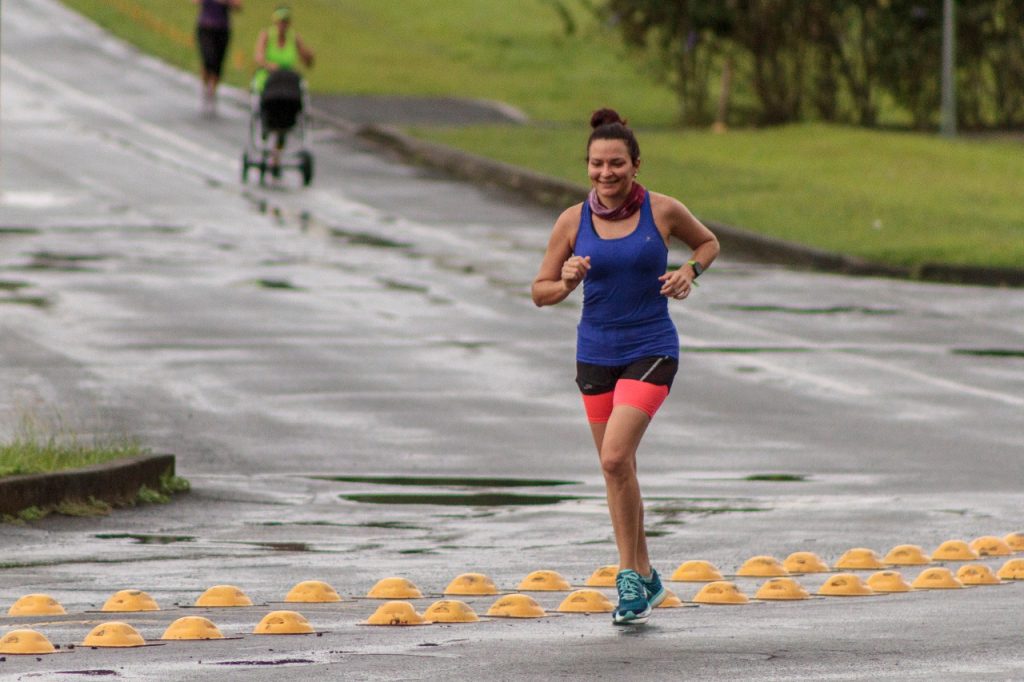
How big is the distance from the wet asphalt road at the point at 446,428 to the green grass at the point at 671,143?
188cm

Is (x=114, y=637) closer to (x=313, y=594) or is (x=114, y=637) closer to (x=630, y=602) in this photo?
(x=313, y=594)

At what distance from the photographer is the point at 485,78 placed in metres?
46.0

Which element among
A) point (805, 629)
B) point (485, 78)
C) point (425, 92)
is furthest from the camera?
point (485, 78)

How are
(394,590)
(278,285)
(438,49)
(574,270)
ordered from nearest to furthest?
(574,270), (394,590), (278,285), (438,49)

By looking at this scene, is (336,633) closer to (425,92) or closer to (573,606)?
(573,606)

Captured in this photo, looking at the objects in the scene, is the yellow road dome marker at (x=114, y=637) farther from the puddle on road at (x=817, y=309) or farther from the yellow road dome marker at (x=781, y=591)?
the puddle on road at (x=817, y=309)

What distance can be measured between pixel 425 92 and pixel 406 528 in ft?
96.8

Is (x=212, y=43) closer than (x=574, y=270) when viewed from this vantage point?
No

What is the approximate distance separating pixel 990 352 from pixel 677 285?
1016 cm

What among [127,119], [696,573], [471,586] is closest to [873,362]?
[696,573]

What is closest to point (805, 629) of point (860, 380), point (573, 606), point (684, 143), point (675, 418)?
point (573, 606)

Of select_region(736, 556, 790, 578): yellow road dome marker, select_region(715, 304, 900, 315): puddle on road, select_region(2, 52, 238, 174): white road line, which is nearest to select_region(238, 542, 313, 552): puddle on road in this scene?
select_region(736, 556, 790, 578): yellow road dome marker

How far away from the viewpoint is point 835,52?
3638cm

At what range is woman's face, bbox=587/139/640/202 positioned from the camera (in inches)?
328
